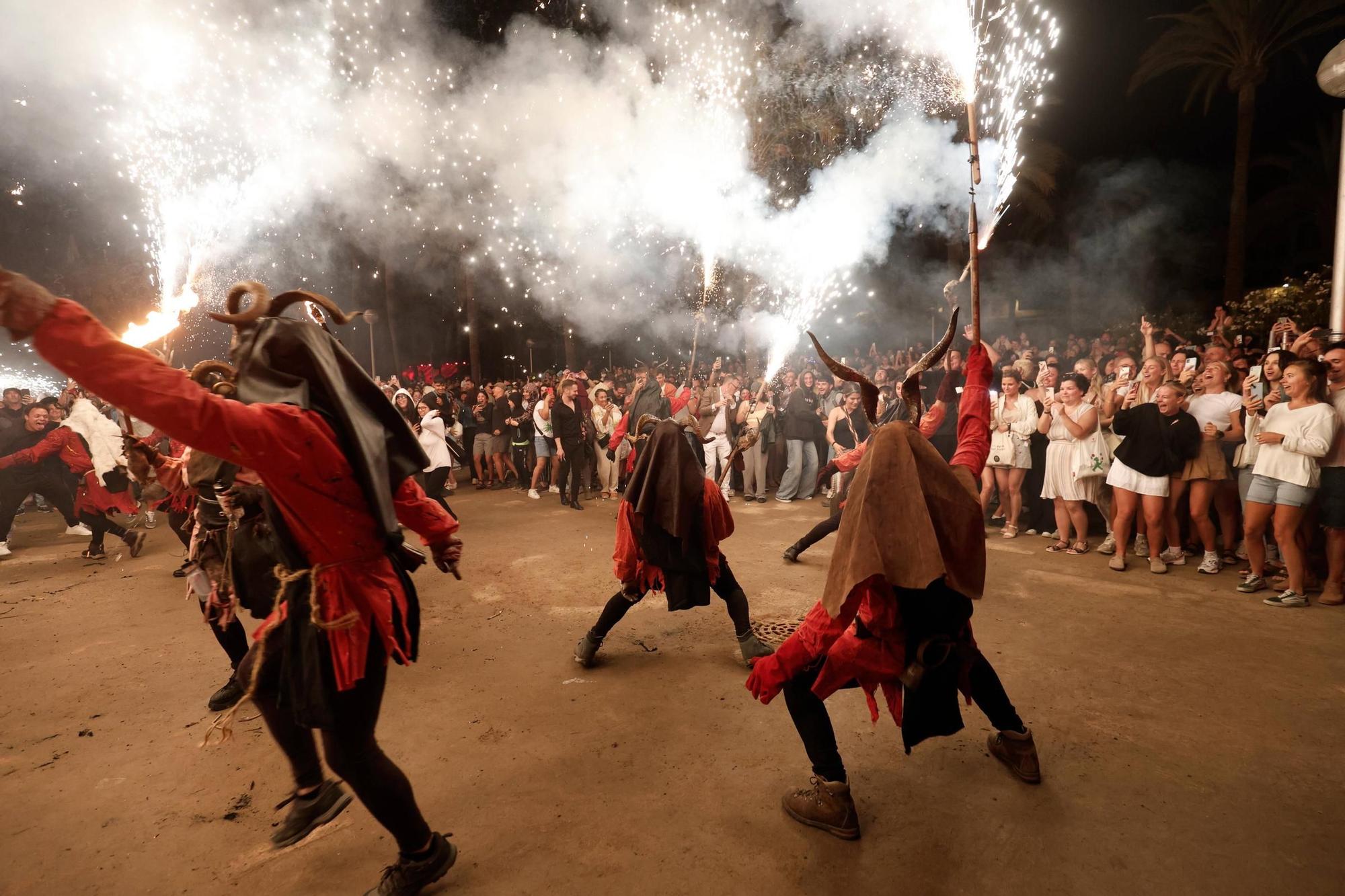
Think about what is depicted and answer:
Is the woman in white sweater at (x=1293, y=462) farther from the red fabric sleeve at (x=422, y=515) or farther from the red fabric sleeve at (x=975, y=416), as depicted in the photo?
the red fabric sleeve at (x=422, y=515)

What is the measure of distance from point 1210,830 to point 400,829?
3164 mm

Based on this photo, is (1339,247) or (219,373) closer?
(219,373)

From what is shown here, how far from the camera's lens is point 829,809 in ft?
8.57

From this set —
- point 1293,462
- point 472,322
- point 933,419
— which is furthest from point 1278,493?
point 472,322

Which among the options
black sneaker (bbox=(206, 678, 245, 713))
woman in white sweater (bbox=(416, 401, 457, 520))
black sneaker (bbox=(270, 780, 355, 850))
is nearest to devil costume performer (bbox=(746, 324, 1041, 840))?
black sneaker (bbox=(270, 780, 355, 850))

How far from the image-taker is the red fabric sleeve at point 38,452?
7.67 meters

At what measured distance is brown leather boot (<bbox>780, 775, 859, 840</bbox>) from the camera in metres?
2.59

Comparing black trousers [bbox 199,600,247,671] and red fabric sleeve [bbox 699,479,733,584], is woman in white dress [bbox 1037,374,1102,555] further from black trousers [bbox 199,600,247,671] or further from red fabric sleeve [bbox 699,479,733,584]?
black trousers [bbox 199,600,247,671]

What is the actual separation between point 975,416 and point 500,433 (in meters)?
10.1

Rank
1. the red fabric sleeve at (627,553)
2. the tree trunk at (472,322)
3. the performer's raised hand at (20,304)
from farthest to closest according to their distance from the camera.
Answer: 1. the tree trunk at (472,322)
2. the red fabric sleeve at (627,553)
3. the performer's raised hand at (20,304)

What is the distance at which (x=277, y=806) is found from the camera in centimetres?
289

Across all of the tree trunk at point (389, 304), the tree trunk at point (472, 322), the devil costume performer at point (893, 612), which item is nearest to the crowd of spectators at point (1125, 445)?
the devil costume performer at point (893, 612)

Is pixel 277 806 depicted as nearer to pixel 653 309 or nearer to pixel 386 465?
pixel 386 465

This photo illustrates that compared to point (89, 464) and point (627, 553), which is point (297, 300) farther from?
point (89, 464)
